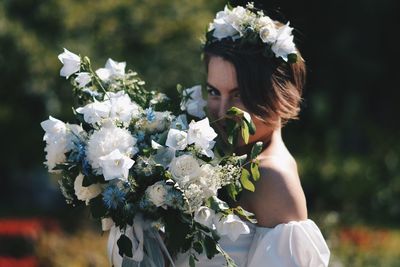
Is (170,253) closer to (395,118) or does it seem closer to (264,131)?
(264,131)

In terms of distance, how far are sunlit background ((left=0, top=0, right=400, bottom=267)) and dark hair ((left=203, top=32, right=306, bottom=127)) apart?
109 inches

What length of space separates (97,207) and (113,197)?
0.35 ft

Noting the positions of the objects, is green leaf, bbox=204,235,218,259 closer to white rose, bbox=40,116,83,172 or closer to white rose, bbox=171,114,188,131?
white rose, bbox=171,114,188,131

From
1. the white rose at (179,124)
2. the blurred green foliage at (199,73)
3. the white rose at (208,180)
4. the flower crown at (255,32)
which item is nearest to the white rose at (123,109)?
the white rose at (179,124)

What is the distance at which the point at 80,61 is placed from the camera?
3.48 m

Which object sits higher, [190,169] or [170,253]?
[190,169]

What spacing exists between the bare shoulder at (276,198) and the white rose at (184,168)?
0.36 meters

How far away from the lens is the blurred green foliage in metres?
9.62

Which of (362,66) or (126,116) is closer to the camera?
(126,116)

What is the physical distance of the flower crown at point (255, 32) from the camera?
141 inches

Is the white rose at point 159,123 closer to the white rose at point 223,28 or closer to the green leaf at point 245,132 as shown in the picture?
the green leaf at point 245,132

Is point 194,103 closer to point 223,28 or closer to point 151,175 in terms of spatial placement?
point 223,28

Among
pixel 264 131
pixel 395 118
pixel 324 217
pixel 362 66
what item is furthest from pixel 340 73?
pixel 264 131

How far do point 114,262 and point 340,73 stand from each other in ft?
55.2
